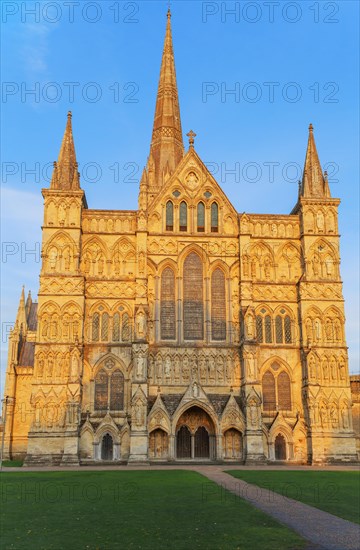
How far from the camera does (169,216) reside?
170 ft

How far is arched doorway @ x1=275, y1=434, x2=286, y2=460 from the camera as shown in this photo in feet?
154

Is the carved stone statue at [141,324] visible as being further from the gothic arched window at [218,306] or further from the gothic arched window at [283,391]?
the gothic arched window at [283,391]

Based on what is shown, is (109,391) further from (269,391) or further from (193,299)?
(269,391)

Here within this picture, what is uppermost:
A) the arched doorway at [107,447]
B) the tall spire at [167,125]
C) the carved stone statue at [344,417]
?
the tall spire at [167,125]

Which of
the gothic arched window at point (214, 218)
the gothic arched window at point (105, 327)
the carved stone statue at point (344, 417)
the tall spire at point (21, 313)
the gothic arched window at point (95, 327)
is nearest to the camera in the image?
the carved stone statue at point (344, 417)

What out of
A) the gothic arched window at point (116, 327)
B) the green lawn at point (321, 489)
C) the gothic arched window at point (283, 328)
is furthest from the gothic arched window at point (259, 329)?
the green lawn at point (321, 489)

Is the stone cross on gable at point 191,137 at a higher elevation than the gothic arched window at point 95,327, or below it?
higher

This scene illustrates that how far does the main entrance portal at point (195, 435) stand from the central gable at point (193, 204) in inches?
585

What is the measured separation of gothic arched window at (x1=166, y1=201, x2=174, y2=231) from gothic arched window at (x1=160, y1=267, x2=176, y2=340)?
358 centimetres

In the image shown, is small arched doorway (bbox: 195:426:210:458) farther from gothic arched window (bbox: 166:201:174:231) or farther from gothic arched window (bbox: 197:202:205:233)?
gothic arched window (bbox: 166:201:174:231)

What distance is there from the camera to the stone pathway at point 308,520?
15406mm

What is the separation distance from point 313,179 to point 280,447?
22.6m

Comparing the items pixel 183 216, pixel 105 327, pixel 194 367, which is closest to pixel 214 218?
pixel 183 216

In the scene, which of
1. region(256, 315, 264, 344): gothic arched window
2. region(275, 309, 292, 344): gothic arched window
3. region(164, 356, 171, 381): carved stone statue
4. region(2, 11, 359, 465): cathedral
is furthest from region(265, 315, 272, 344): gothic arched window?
region(164, 356, 171, 381): carved stone statue
